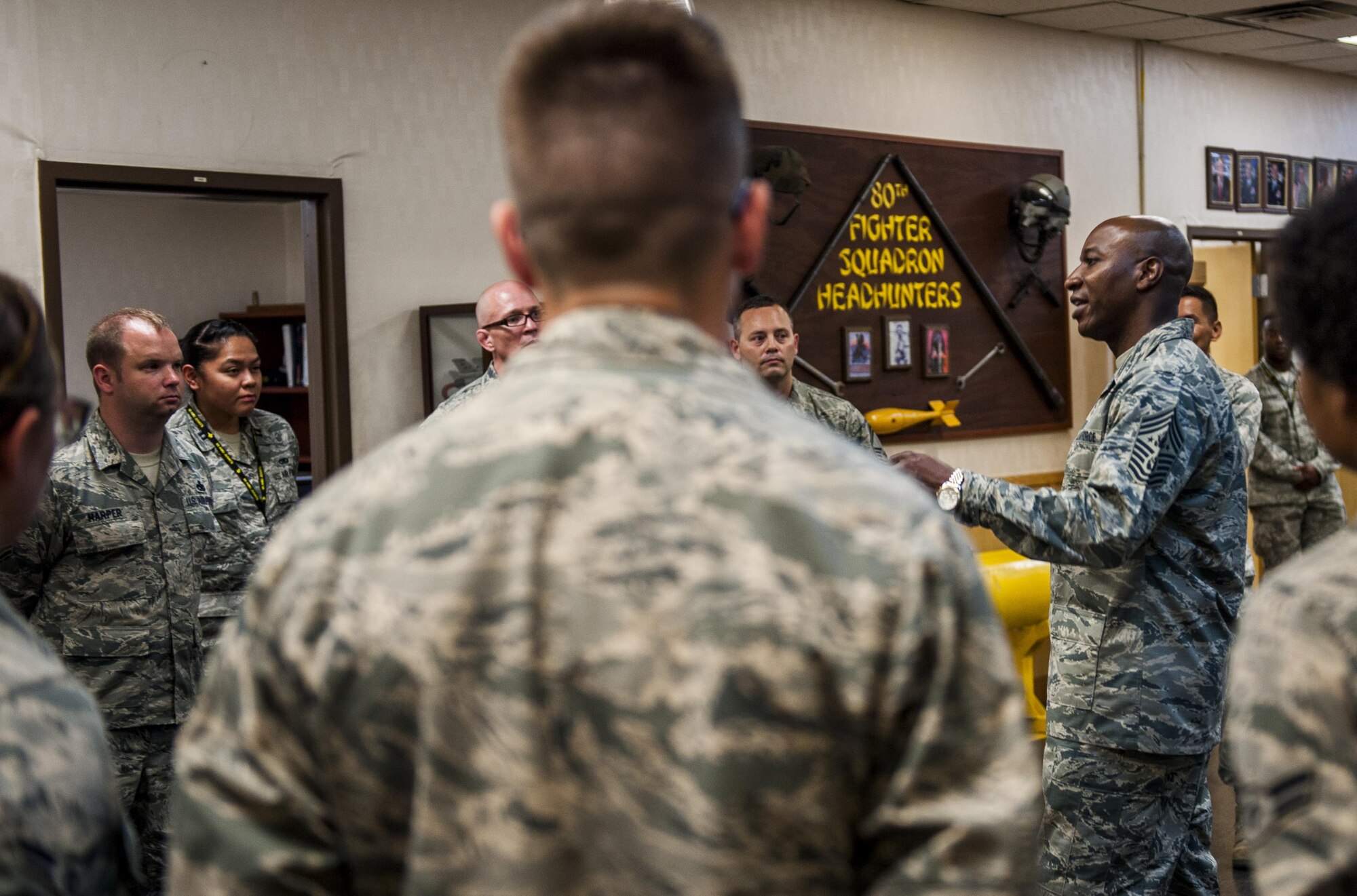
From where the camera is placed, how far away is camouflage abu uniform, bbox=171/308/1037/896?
91 cm

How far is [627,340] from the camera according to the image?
0.97m

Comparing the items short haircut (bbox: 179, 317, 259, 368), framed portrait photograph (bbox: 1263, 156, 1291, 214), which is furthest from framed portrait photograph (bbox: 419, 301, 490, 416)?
framed portrait photograph (bbox: 1263, 156, 1291, 214)

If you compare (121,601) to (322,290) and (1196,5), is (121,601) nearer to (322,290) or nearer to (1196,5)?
(322,290)

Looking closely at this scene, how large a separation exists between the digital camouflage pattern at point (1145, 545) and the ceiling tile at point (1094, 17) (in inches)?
152

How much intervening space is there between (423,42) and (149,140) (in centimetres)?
101

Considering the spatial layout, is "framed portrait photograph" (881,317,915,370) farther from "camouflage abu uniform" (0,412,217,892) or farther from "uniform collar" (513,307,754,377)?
"uniform collar" (513,307,754,377)

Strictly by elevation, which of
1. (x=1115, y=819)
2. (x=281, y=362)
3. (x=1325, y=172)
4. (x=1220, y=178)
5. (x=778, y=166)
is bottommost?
(x=1115, y=819)

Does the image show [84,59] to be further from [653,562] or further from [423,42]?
[653,562]

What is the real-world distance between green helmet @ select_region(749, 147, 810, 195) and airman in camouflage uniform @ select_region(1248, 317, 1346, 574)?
2.61 metres

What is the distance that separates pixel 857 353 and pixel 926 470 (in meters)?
3.13

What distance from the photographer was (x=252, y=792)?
95 cm

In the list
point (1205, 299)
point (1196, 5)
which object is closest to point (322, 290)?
point (1205, 299)

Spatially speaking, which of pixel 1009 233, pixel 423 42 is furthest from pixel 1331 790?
pixel 1009 233

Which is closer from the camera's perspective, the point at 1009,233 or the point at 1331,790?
the point at 1331,790
